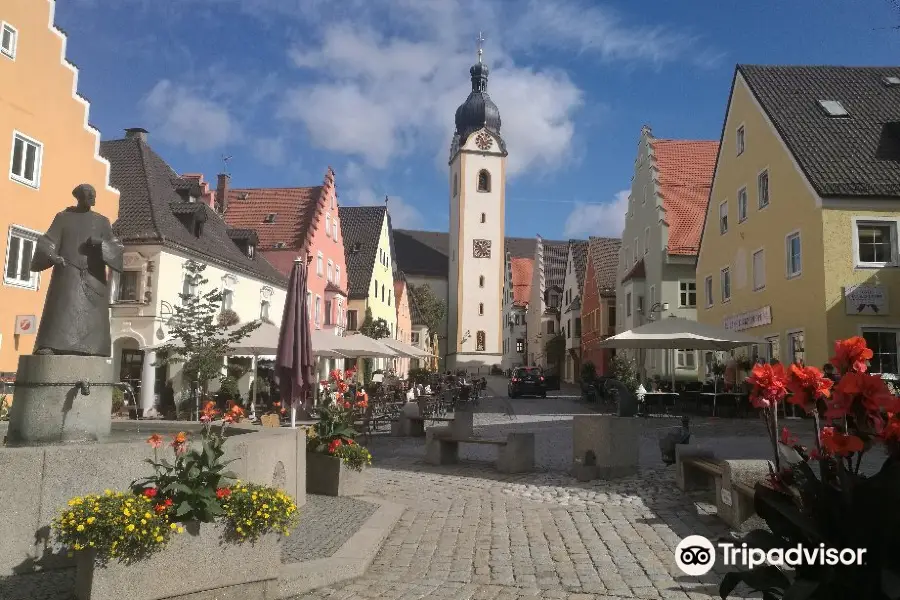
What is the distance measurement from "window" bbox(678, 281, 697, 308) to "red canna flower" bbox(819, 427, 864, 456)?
105 ft

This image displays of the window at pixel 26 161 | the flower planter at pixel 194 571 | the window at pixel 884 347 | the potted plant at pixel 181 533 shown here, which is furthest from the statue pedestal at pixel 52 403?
the window at pixel 884 347

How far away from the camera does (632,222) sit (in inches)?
Result: 1570

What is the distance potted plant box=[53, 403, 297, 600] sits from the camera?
4.28 m

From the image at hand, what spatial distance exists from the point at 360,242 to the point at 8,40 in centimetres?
3050

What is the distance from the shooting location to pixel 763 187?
79.2ft

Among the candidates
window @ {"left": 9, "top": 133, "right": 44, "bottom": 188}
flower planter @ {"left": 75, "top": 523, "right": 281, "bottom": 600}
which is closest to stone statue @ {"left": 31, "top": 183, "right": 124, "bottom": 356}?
flower planter @ {"left": 75, "top": 523, "right": 281, "bottom": 600}

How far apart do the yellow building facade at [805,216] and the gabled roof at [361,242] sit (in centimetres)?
2318

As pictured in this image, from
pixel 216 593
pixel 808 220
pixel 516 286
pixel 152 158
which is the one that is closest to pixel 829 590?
pixel 216 593

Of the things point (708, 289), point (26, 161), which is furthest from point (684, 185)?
point (26, 161)

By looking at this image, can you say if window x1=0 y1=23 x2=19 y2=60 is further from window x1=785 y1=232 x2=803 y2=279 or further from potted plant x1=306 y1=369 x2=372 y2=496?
window x1=785 y1=232 x2=803 y2=279

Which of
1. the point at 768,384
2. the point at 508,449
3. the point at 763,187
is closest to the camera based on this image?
the point at 768,384

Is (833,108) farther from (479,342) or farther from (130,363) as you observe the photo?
(479,342)

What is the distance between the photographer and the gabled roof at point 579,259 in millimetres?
54125

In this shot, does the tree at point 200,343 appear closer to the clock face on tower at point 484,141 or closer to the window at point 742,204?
the window at point 742,204
